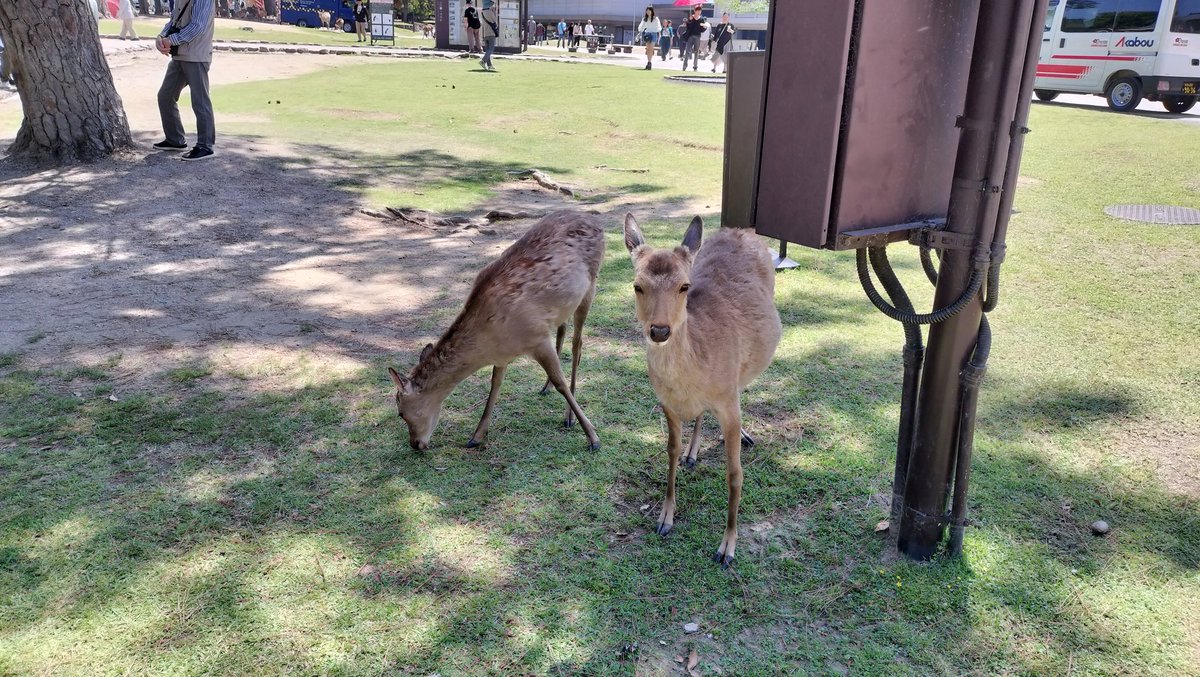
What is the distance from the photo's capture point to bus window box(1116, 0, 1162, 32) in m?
18.7

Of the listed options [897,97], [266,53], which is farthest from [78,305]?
[266,53]

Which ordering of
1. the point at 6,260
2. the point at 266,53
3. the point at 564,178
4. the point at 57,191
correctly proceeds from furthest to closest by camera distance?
the point at 266,53
the point at 564,178
the point at 57,191
the point at 6,260

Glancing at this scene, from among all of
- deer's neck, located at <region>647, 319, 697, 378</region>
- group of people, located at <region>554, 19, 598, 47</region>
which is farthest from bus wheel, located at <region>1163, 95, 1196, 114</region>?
group of people, located at <region>554, 19, 598, 47</region>

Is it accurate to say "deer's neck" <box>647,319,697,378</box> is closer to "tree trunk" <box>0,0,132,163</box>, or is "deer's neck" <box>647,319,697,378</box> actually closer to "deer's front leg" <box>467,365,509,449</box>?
"deer's front leg" <box>467,365,509,449</box>

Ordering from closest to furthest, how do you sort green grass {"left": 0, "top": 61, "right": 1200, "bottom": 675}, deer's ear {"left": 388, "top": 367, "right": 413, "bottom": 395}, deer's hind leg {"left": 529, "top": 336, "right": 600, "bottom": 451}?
1. green grass {"left": 0, "top": 61, "right": 1200, "bottom": 675}
2. deer's ear {"left": 388, "top": 367, "right": 413, "bottom": 395}
3. deer's hind leg {"left": 529, "top": 336, "right": 600, "bottom": 451}

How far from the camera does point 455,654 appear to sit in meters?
2.96

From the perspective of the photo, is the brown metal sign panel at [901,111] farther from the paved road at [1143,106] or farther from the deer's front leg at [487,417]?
the paved road at [1143,106]

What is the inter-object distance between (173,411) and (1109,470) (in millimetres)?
5193

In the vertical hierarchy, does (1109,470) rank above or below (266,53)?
below

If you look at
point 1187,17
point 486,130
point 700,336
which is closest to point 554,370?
point 700,336

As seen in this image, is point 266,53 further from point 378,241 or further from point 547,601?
point 547,601

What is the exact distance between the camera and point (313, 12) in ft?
169

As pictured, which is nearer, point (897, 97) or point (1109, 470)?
point (897, 97)

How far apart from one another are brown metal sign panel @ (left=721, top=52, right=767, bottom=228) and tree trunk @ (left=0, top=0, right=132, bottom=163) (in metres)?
7.88
